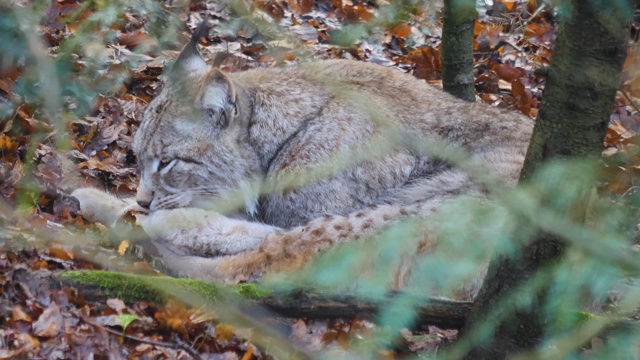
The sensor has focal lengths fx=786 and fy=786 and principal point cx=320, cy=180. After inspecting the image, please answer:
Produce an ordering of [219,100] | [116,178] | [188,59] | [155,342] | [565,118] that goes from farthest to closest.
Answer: [116,178] → [219,100] → [155,342] → [188,59] → [565,118]

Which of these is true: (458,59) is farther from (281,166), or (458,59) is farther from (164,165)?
(164,165)

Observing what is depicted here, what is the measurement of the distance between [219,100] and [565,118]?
97.7 inches

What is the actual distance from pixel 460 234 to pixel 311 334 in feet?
6.13

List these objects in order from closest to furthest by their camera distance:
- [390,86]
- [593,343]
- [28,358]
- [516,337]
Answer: [593,343]
[516,337]
[28,358]
[390,86]

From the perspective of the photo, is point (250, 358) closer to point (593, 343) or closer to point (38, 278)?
point (38, 278)

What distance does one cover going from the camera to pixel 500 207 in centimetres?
152

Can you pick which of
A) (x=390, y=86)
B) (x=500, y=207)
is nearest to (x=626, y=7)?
(x=500, y=207)

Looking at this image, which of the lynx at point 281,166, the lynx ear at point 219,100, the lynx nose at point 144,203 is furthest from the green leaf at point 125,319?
the lynx nose at point 144,203

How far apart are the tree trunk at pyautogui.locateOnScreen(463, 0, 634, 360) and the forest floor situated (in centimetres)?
8

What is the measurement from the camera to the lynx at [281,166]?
13.2 ft

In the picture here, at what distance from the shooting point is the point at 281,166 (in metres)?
4.30

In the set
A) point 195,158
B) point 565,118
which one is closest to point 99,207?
point 195,158

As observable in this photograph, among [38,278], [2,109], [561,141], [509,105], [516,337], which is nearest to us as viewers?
[2,109]

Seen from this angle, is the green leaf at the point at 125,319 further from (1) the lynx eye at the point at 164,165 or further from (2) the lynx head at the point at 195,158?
(1) the lynx eye at the point at 164,165
